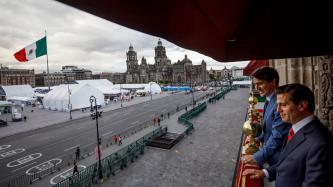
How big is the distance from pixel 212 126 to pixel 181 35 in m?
21.5

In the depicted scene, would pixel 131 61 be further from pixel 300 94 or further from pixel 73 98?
pixel 300 94

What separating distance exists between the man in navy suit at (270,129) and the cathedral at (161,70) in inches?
4156

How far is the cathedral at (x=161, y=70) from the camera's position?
110600 mm

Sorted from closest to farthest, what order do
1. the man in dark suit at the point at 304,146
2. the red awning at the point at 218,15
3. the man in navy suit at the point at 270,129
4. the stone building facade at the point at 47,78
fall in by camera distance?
1. the red awning at the point at 218,15
2. the man in dark suit at the point at 304,146
3. the man in navy suit at the point at 270,129
4. the stone building facade at the point at 47,78

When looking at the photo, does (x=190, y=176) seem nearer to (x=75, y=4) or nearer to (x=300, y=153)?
(x=300, y=153)

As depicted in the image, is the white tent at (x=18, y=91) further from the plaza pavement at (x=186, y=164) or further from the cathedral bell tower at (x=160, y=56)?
the cathedral bell tower at (x=160, y=56)

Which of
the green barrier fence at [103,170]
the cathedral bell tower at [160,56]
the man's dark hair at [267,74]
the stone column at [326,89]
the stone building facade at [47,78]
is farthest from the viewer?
the stone building facade at [47,78]

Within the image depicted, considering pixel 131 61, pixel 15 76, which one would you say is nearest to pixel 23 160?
pixel 131 61

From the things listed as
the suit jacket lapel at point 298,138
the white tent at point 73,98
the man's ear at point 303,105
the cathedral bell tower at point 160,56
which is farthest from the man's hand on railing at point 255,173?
the cathedral bell tower at point 160,56

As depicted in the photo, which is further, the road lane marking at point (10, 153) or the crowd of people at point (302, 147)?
the road lane marking at point (10, 153)

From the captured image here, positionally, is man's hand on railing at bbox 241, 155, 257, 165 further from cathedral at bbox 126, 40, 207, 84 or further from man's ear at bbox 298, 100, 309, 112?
cathedral at bbox 126, 40, 207, 84

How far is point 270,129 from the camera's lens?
3098 millimetres

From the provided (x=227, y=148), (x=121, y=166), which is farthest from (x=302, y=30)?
(x=227, y=148)

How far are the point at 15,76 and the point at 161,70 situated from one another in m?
86.9
